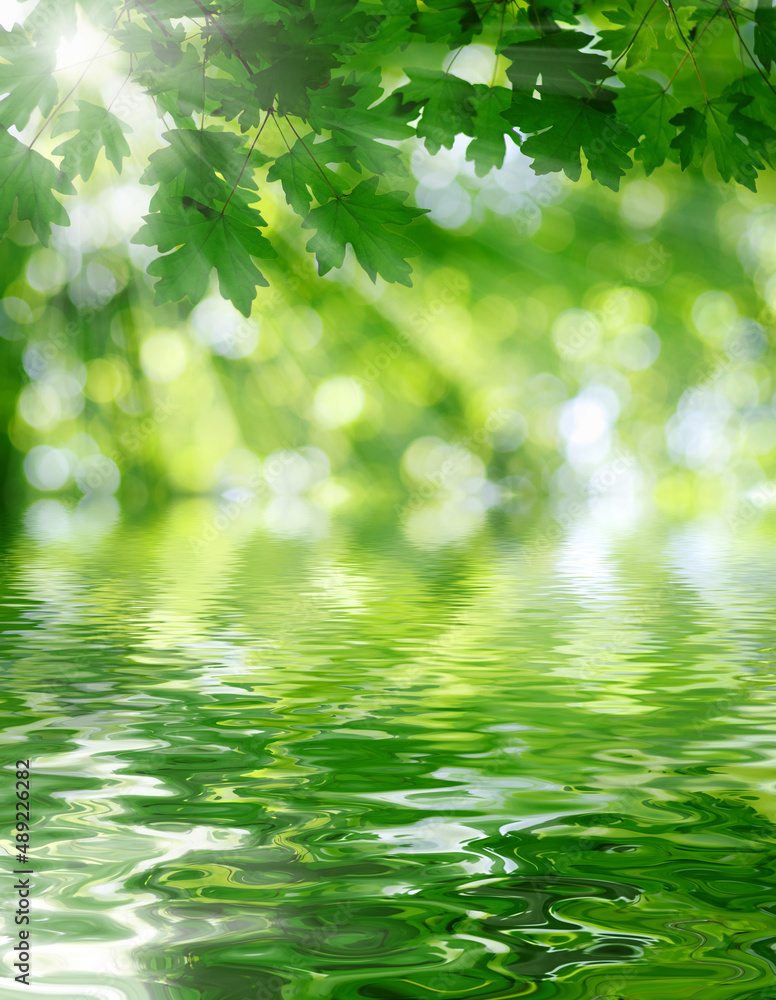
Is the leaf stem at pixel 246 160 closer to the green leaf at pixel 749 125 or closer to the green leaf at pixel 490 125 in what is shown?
the green leaf at pixel 490 125

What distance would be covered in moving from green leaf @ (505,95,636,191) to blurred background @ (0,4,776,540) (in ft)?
57.4

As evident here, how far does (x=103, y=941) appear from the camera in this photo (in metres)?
1.31

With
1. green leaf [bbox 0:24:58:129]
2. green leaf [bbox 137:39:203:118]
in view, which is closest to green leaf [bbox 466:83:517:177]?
green leaf [bbox 137:39:203:118]

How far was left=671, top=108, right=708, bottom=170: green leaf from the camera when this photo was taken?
5.71 ft

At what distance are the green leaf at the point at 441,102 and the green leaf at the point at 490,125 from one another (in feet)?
0.04

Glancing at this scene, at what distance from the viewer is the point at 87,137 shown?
1.76 metres

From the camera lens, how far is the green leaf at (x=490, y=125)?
1762mm

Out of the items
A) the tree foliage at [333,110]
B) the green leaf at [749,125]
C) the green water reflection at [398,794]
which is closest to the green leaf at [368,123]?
the tree foliage at [333,110]

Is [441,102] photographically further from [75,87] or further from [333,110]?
[75,87]

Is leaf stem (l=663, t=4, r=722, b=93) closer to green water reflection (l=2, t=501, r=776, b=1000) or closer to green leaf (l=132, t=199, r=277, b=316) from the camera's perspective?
green leaf (l=132, t=199, r=277, b=316)

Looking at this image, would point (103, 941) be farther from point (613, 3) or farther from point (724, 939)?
point (613, 3)

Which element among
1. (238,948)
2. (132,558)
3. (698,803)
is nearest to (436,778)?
(698,803)

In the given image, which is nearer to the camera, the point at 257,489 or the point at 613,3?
the point at 613,3

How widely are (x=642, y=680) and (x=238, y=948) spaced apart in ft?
5.73
